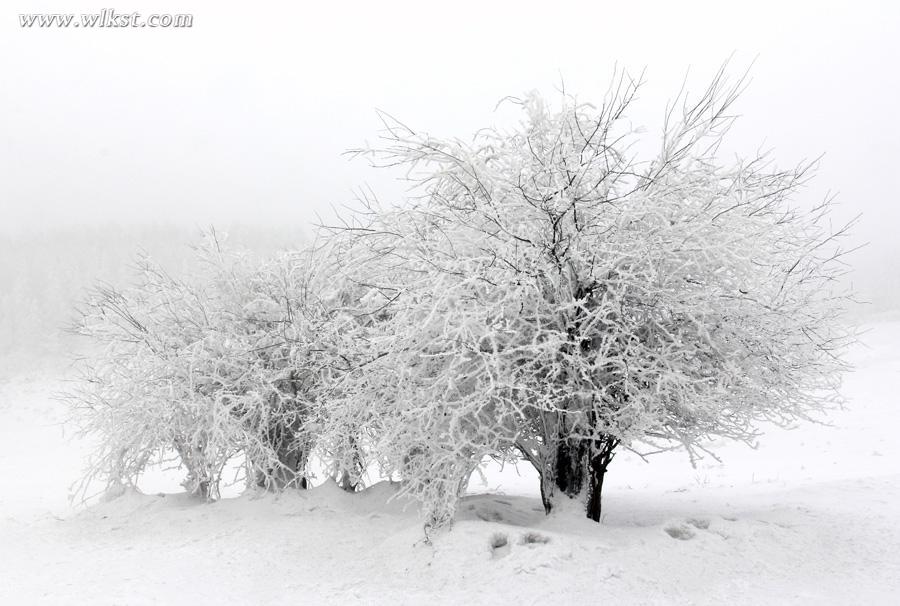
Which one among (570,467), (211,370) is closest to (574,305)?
(570,467)

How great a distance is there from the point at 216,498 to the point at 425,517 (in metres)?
5.70

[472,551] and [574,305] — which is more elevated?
[574,305]

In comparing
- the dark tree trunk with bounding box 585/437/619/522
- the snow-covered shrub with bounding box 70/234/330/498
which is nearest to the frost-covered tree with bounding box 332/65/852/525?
the dark tree trunk with bounding box 585/437/619/522

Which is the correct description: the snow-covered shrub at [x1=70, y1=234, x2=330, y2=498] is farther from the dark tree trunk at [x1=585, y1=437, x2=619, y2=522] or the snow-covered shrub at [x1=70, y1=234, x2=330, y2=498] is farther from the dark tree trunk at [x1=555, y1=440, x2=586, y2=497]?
the dark tree trunk at [x1=585, y1=437, x2=619, y2=522]

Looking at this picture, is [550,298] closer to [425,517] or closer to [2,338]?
[425,517]

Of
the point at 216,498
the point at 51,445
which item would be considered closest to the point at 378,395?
the point at 216,498

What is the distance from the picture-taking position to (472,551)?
7.43 metres

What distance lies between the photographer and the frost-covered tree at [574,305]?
7.45m

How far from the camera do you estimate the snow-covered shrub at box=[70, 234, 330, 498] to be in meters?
Answer: 10.7

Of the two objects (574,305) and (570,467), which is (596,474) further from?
(574,305)

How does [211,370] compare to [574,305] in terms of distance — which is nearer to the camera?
[574,305]

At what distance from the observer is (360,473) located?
1119 centimetres

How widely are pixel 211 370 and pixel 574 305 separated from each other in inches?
262

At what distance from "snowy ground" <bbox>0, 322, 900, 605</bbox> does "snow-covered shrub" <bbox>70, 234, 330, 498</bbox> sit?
88 cm
